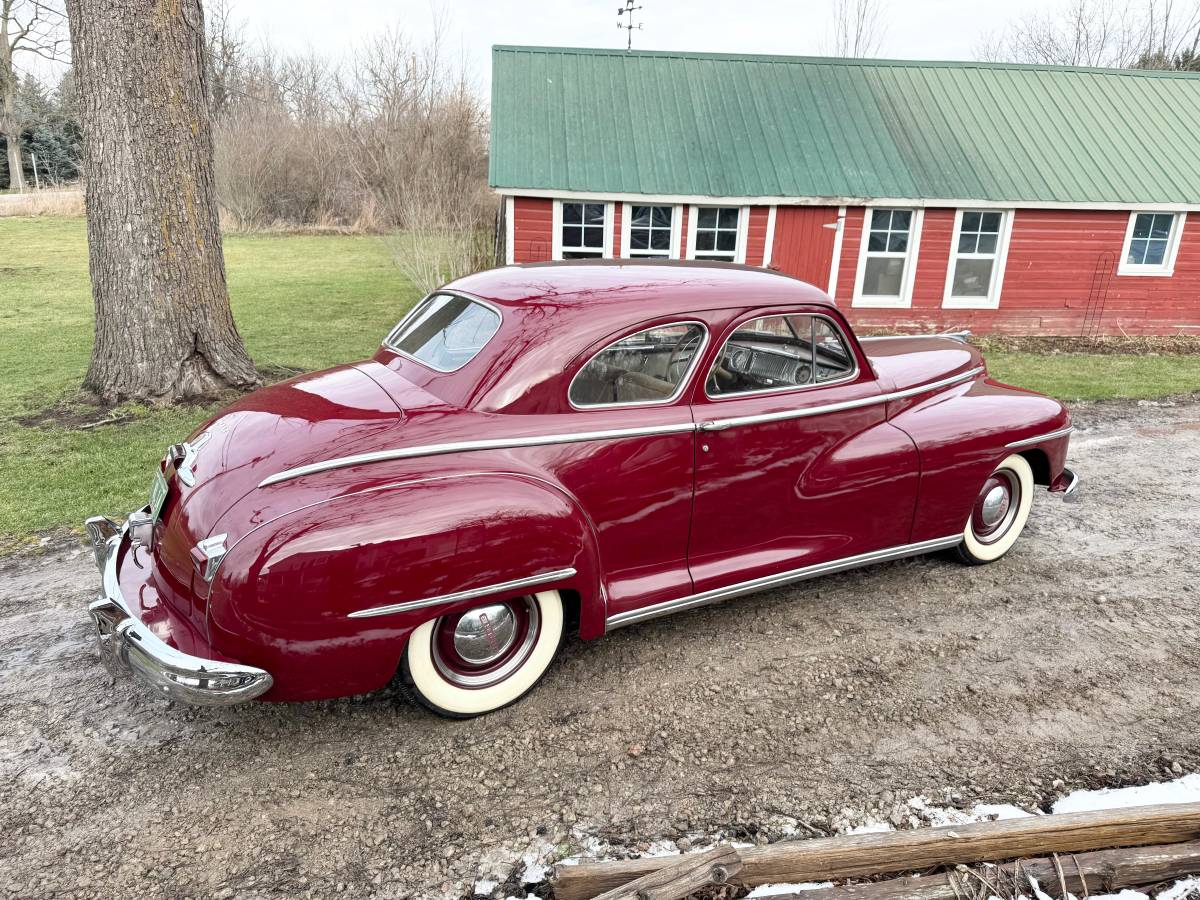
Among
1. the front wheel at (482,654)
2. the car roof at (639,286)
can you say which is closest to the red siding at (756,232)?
the car roof at (639,286)

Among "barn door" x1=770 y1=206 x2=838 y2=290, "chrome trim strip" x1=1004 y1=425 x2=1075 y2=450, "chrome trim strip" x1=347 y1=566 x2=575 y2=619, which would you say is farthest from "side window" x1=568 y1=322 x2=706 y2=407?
"barn door" x1=770 y1=206 x2=838 y2=290

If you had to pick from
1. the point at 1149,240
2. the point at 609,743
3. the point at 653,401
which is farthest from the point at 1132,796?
the point at 1149,240

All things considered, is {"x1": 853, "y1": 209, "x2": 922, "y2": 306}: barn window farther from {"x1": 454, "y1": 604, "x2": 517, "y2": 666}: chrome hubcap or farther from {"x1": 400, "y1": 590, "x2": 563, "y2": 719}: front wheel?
{"x1": 454, "y1": 604, "x2": 517, "y2": 666}: chrome hubcap

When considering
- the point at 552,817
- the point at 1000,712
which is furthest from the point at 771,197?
the point at 552,817

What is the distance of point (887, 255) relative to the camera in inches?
512

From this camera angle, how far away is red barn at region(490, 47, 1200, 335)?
12320 mm

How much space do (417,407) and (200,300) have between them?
16.7ft

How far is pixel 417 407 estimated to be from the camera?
315cm

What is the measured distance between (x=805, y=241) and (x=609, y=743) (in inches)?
444

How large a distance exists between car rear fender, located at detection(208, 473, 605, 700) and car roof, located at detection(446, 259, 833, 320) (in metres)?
0.98

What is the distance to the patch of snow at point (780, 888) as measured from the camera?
7.61 ft

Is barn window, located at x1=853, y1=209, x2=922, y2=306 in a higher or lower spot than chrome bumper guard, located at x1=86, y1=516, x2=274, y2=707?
higher

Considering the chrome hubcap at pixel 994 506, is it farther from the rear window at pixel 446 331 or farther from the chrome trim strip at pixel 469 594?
the rear window at pixel 446 331

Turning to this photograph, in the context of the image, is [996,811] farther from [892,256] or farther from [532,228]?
[892,256]
